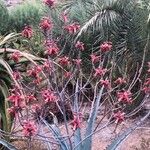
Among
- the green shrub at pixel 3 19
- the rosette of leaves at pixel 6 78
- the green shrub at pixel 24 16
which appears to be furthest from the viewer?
the green shrub at pixel 24 16

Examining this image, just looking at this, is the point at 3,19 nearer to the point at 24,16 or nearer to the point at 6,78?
the point at 24,16

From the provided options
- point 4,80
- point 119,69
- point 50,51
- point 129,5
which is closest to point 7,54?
point 4,80

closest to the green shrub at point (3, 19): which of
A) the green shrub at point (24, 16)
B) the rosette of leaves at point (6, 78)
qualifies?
the green shrub at point (24, 16)

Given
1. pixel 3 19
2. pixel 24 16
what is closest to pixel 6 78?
pixel 3 19

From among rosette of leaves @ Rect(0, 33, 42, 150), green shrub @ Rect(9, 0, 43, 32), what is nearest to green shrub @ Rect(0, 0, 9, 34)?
green shrub @ Rect(9, 0, 43, 32)

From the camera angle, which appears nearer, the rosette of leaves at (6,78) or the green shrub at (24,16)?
the rosette of leaves at (6,78)

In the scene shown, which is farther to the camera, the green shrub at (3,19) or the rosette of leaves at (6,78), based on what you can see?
the green shrub at (3,19)

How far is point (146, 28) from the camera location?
18.7 feet

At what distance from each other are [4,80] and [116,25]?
1.70 metres

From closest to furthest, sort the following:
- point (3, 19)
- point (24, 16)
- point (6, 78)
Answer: point (6, 78) < point (3, 19) < point (24, 16)

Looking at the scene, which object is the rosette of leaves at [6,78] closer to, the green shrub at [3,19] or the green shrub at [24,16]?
the green shrub at [3,19]

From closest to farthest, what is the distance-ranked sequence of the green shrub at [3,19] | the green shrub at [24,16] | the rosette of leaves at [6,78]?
the rosette of leaves at [6,78] → the green shrub at [3,19] → the green shrub at [24,16]

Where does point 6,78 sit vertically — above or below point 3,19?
below

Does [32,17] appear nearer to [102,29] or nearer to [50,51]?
[102,29]
